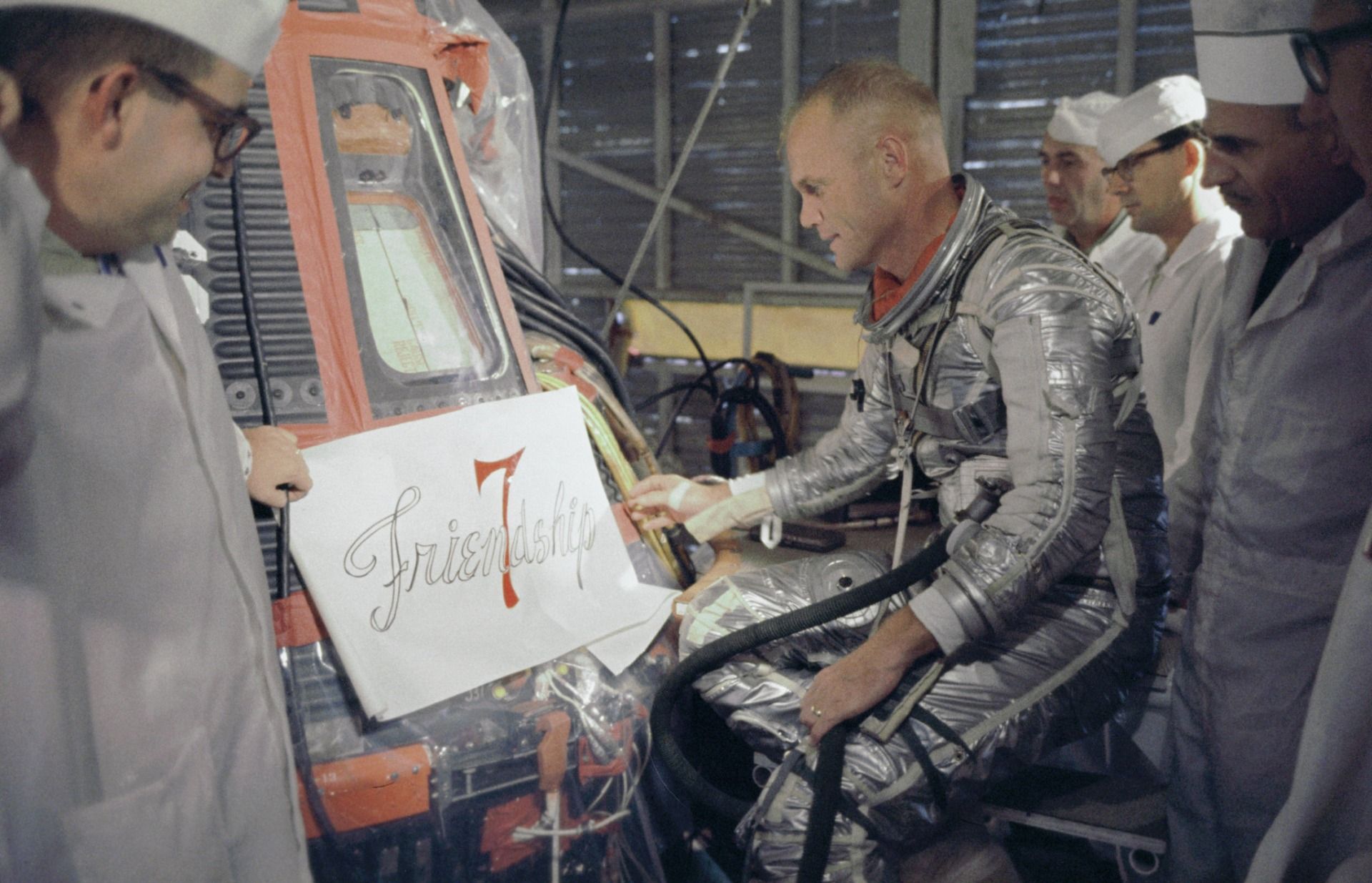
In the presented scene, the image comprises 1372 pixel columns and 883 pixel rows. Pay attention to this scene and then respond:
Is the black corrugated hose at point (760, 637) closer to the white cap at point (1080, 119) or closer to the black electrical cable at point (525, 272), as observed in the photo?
the black electrical cable at point (525, 272)

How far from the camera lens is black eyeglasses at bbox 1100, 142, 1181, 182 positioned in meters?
3.25

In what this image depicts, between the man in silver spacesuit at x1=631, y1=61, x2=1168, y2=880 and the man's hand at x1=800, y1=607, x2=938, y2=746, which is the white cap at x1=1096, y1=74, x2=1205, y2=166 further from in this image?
the man's hand at x1=800, y1=607, x2=938, y2=746

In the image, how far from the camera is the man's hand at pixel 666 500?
6.72ft

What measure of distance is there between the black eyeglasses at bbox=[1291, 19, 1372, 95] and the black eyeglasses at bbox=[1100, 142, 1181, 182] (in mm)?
2267

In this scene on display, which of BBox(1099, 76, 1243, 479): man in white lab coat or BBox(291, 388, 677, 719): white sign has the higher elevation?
BBox(1099, 76, 1243, 479): man in white lab coat

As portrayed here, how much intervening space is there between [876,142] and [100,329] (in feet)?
4.51

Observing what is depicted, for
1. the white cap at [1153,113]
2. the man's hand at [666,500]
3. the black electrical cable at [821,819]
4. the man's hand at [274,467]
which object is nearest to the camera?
the man's hand at [274,467]

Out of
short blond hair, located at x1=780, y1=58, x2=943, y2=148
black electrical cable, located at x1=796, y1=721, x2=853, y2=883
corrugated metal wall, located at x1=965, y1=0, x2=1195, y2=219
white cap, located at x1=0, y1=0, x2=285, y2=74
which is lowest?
black electrical cable, located at x1=796, y1=721, x2=853, y2=883

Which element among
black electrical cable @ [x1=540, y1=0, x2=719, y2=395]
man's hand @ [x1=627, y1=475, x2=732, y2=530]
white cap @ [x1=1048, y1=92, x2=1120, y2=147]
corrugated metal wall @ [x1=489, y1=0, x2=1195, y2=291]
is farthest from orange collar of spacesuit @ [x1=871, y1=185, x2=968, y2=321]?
corrugated metal wall @ [x1=489, y1=0, x2=1195, y2=291]

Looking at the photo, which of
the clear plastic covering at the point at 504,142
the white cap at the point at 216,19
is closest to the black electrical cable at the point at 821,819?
the white cap at the point at 216,19

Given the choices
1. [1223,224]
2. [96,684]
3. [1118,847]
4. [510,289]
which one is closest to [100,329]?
[96,684]

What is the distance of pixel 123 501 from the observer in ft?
3.25

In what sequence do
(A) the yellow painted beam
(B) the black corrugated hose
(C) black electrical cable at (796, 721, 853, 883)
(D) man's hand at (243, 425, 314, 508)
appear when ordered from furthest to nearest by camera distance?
(A) the yellow painted beam
(B) the black corrugated hose
(C) black electrical cable at (796, 721, 853, 883)
(D) man's hand at (243, 425, 314, 508)

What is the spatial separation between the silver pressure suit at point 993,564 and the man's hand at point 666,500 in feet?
0.59
